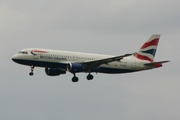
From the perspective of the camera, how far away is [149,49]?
114m

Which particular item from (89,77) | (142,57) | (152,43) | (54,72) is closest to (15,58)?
(54,72)

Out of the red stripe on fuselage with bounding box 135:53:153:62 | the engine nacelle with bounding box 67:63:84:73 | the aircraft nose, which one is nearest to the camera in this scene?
the engine nacelle with bounding box 67:63:84:73

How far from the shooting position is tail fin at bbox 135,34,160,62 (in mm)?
111906

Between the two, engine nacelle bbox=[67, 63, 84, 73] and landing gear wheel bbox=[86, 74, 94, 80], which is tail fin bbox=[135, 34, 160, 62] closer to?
landing gear wheel bbox=[86, 74, 94, 80]

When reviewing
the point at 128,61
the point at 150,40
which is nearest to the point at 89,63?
the point at 128,61

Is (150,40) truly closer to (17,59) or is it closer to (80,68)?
(80,68)

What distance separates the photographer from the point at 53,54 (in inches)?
4006

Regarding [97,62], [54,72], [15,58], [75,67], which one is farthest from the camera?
[54,72]

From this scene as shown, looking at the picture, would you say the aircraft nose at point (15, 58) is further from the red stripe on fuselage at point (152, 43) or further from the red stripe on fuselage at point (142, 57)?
the red stripe on fuselage at point (152, 43)

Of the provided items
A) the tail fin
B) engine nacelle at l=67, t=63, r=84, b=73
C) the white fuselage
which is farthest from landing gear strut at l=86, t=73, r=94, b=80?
the tail fin

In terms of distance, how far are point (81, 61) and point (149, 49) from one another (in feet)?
48.5

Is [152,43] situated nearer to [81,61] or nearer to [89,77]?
[89,77]

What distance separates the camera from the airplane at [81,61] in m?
101

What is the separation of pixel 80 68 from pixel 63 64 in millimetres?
2651
